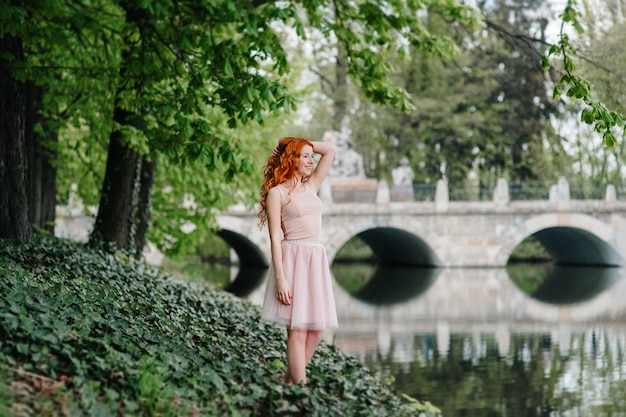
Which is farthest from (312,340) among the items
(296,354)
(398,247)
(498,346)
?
(398,247)

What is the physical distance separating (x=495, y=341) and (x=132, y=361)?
9447 mm

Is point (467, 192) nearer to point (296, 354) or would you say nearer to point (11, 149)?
point (11, 149)

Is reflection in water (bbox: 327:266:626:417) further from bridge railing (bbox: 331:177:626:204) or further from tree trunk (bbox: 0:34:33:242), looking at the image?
bridge railing (bbox: 331:177:626:204)

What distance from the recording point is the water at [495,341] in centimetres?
896

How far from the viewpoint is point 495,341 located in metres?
13.3

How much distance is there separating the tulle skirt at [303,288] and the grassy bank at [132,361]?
0.46 metres

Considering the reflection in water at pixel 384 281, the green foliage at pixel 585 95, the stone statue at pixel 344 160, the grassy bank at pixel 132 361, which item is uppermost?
the stone statue at pixel 344 160

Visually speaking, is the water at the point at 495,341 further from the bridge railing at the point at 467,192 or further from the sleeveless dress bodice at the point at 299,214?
the bridge railing at the point at 467,192

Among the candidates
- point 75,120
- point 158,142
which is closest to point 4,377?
point 158,142

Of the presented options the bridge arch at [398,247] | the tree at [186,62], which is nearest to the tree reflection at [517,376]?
the tree at [186,62]

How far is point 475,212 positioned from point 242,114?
81.5 feet

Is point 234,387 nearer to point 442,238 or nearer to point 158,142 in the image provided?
point 158,142

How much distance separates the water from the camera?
8961 millimetres

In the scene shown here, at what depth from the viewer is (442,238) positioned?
31031mm
